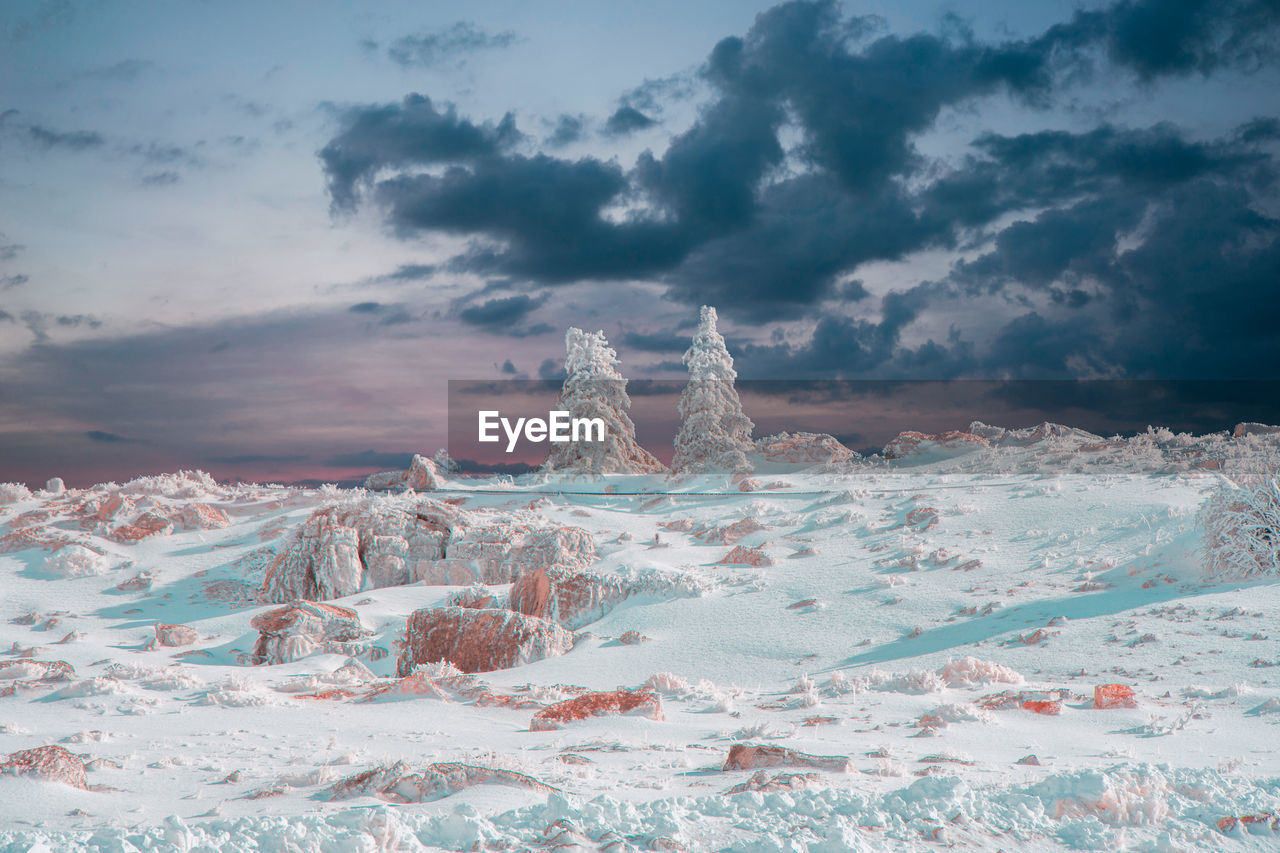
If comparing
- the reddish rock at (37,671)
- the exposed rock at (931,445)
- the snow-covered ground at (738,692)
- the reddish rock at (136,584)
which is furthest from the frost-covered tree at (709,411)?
the reddish rock at (37,671)

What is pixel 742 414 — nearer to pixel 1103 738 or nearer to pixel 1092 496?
pixel 1092 496

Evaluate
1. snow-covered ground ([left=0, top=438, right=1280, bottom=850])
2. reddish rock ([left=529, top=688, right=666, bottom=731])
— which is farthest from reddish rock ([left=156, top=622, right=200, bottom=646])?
reddish rock ([left=529, top=688, right=666, bottom=731])

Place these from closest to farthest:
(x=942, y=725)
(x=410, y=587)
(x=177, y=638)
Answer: (x=942, y=725) → (x=177, y=638) → (x=410, y=587)

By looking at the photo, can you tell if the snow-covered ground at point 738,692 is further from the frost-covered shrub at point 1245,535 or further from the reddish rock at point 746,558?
the frost-covered shrub at point 1245,535

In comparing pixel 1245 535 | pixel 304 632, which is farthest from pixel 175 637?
pixel 1245 535

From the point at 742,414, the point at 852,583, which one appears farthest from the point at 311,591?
the point at 742,414
